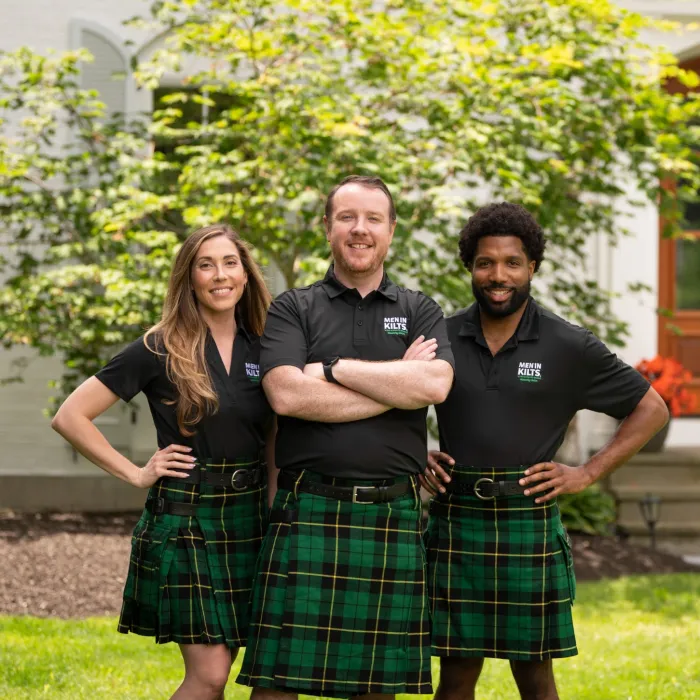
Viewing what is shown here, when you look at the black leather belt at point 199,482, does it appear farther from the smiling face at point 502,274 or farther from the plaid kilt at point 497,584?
the smiling face at point 502,274

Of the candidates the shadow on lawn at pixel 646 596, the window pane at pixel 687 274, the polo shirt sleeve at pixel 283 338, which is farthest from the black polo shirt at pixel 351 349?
the window pane at pixel 687 274

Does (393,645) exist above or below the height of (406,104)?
below

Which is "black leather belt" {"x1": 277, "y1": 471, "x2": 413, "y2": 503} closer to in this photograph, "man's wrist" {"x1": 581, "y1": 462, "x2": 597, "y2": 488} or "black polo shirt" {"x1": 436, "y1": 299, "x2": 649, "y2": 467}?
"black polo shirt" {"x1": 436, "y1": 299, "x2": 649, "y2": 467}

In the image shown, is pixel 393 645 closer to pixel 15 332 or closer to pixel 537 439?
pixel 537 439

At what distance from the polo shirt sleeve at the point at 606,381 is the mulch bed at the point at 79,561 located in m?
3.56

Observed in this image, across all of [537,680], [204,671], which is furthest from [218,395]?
[537,680]

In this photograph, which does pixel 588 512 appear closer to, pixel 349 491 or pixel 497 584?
pixel 497 584

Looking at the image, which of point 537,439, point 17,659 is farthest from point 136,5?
point 537,439

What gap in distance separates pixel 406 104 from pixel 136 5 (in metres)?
2.77

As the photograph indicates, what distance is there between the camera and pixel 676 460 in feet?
30.4

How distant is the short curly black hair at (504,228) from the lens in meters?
3.47

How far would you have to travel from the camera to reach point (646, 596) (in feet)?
22.6

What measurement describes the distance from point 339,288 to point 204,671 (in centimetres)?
118

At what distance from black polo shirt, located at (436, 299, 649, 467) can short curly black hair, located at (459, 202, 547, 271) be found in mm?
196
